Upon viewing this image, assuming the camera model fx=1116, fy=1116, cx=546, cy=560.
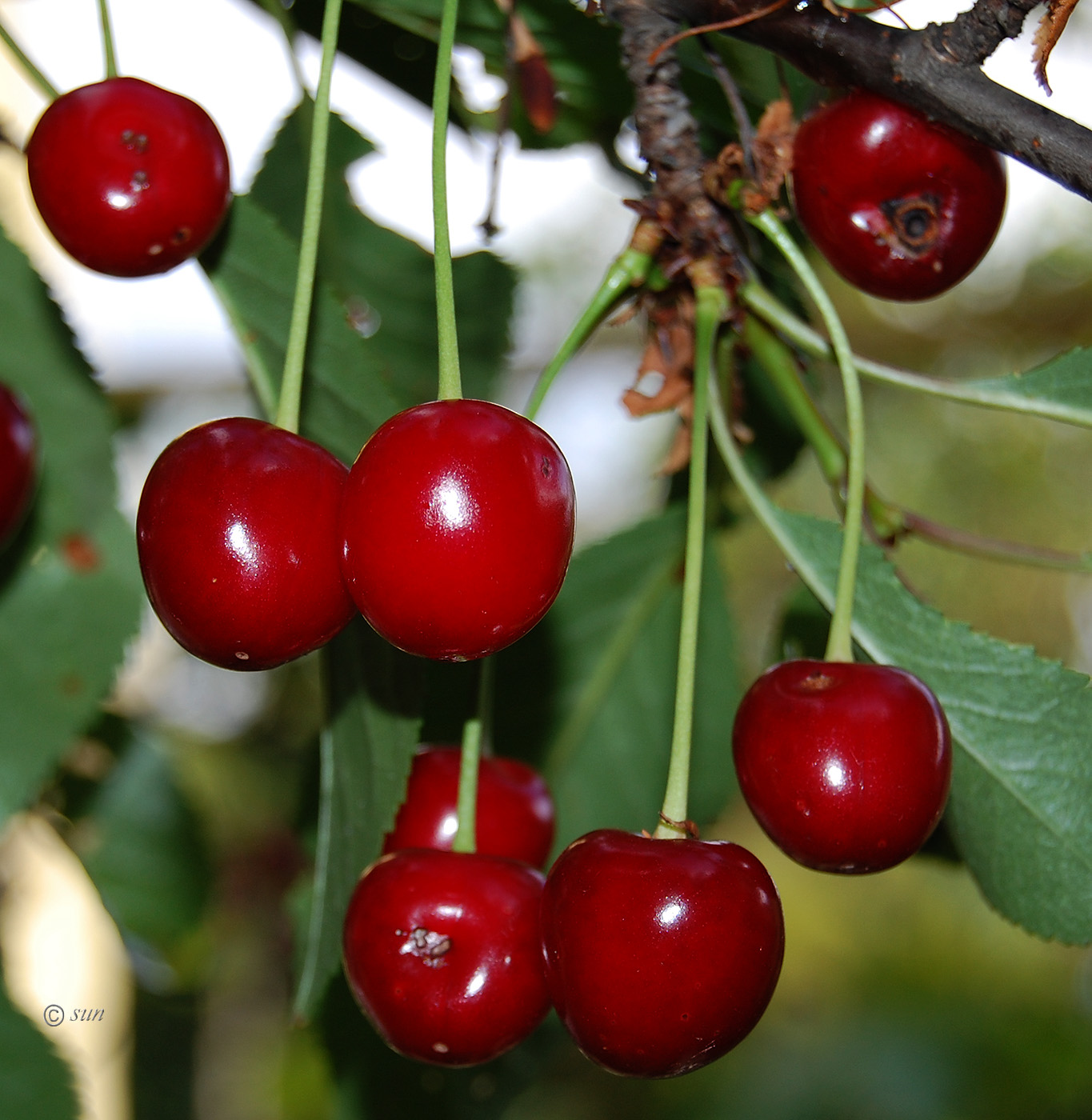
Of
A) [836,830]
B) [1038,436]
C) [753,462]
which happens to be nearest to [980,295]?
[1038,436]

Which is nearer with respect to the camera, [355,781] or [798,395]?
[355,781]

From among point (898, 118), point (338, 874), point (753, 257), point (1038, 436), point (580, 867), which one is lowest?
point (1038, 436)

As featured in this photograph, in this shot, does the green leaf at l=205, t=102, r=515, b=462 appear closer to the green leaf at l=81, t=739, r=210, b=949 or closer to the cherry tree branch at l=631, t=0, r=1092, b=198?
the cherry tree branch at l=631, t=0, r=1092, b=198

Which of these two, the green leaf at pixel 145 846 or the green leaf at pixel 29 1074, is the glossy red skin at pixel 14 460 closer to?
the green leaf at pixel 29 1074

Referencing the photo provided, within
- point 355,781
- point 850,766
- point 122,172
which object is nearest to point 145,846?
point 355,781

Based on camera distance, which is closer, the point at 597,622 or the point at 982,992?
the point at 597,622

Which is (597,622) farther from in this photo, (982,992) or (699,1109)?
(982,992)

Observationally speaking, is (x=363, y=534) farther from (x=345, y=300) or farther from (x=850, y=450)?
(x=345, y=300)

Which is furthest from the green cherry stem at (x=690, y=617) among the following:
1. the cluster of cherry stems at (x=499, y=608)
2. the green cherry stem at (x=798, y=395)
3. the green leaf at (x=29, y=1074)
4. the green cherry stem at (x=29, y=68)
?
the green leaf at (x=29, y=1074)
